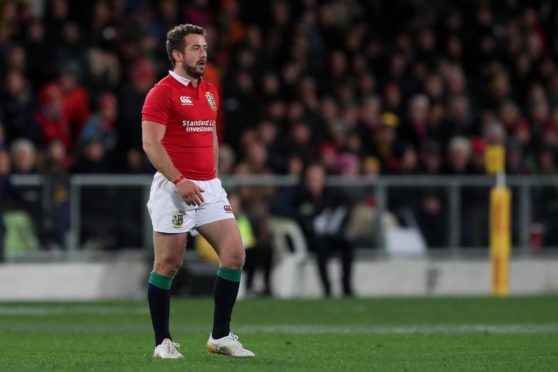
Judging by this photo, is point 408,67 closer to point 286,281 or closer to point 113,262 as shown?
point 286,281

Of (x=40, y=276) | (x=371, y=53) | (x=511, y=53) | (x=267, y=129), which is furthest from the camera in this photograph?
(x=511, y=53)

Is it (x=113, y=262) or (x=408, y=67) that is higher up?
(x=408, y=67)

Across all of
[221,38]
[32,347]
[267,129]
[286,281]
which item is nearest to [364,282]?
[286,281]

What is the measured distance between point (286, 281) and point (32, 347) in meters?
9.83

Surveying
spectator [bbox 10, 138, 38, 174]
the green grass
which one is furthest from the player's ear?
spectator [bbox 10, 138, 38, 174]

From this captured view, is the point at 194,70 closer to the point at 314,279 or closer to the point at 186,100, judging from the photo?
the point at 186,100

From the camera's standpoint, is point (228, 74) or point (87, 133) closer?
point (87, 133)

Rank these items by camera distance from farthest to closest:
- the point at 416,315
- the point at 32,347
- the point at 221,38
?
1. the point at 221,38
2. the point at 416,315
3. the point at 32,347

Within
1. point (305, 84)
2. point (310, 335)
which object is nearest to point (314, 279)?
point (305, 84)

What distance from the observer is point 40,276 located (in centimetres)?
2031

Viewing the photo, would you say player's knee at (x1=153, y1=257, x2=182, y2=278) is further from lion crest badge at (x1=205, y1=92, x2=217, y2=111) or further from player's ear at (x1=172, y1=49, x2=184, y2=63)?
player's ear at (x1=172, y1=49, x2=184, y2=63)

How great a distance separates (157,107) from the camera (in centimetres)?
1029

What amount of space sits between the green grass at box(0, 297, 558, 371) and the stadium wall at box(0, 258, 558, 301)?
4.93ft

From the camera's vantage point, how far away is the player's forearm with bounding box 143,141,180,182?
33.2 feet
